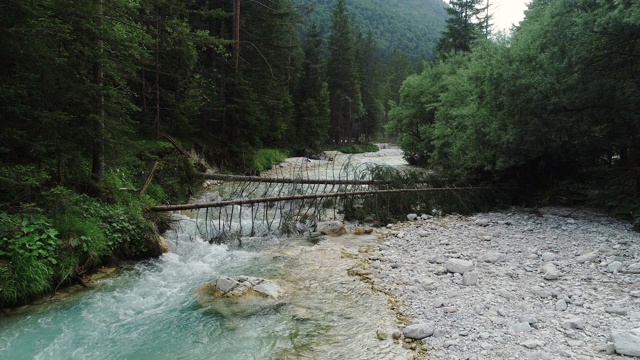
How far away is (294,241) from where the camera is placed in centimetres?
1065

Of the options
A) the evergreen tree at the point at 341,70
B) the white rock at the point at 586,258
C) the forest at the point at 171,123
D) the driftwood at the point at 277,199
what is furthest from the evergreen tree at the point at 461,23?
the white rock at the point at 586,258

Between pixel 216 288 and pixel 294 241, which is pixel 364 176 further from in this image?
pixel 216 288

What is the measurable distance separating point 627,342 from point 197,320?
6182mm

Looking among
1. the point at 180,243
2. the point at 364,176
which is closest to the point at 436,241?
the point at 364,176

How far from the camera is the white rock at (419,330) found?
17.3 ft

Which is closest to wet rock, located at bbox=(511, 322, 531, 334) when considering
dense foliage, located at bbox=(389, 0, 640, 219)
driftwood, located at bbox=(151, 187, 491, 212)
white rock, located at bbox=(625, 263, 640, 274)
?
white rock, located at bbox=(625, 263, 640, 274)

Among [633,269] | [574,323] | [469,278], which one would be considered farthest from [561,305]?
[633,269]

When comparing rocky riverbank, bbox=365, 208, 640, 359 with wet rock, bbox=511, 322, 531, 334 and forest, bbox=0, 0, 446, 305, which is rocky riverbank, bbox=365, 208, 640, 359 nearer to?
wet rock, bbox=511, 322, 531, 334

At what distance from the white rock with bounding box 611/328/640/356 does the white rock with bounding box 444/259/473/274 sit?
2970 mm

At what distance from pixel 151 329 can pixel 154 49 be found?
14.0 metres

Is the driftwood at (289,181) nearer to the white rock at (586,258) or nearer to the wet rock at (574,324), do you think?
the white rock at (586,258)

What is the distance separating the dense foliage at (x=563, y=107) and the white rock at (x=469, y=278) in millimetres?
6824

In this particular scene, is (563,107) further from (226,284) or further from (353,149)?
(353,149)

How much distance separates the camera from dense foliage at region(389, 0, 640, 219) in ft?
33.4
